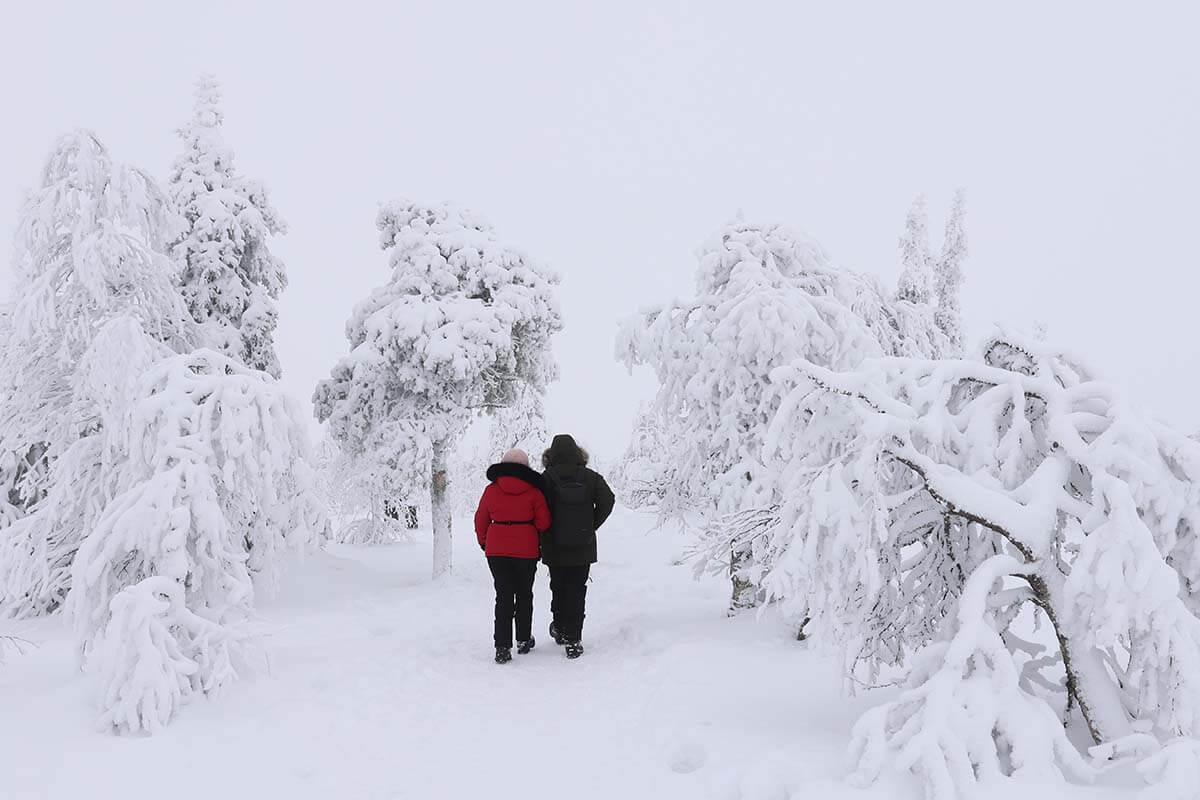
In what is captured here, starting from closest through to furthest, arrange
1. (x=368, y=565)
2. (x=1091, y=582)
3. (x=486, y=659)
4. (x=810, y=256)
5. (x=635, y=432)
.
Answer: (x=1091, y=582) < (x=486, y=659) < (x=810, y=256) < (x=368, y=565) < (x=635, y=432)

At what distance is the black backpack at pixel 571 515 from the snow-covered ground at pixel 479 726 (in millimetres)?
1273

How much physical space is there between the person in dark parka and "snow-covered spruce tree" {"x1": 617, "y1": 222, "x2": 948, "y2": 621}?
1.24 meters

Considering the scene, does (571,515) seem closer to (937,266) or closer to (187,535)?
(187,535)

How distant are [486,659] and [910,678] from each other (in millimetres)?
4929

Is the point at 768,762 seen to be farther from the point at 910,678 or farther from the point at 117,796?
the point at 117,796

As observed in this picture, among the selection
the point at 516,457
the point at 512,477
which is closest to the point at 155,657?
the point at 512,477

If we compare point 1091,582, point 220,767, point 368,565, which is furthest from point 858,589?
point 368,565

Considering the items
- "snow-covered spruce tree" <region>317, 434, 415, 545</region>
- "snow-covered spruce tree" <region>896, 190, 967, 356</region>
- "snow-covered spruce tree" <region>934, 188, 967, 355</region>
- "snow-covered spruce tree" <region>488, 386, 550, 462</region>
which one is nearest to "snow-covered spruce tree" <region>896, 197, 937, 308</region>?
"snow-covered spruce tree" <region>896, 190, 967, 356</region>

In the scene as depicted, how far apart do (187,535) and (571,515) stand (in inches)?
144

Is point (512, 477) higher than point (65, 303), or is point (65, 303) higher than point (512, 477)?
point (65, 303)

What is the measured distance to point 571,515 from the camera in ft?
26.6

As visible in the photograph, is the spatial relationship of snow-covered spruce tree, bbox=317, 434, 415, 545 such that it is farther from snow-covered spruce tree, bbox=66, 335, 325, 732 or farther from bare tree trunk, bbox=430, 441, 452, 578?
snow-covered spruce tree, bbox=66, 335, 325, 732

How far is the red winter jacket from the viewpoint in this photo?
26.0ft

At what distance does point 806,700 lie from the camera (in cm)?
573
